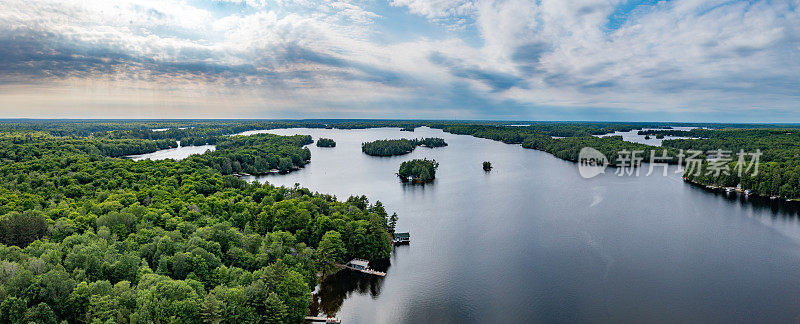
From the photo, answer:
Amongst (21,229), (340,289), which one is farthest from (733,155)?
(21,229)

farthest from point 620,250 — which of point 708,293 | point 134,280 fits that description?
point 134,280

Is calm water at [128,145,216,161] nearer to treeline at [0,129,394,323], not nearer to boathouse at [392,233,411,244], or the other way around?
treeline at [0,129,394,323]

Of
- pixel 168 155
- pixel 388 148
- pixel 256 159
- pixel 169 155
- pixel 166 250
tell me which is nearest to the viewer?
pixel 166 250

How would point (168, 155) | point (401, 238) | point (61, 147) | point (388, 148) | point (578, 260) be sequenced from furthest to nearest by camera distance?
point (388, 148)
point (168, 155)
point (61, 147)
point (401, 238)
point (578, 260)

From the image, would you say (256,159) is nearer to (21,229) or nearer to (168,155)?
(168,155)

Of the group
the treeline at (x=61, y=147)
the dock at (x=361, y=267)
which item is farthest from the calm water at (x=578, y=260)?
the treeline at (x=61, y=147)

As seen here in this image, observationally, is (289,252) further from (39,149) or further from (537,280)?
(39,149)
